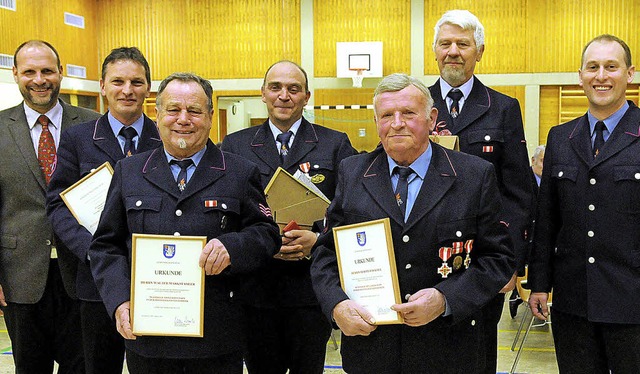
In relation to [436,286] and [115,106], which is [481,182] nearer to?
[436,286]

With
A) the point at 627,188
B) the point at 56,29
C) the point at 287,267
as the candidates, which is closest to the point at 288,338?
the point at 287,267

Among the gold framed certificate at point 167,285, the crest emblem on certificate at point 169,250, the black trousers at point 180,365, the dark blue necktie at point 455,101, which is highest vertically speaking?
the dark blue necktie at point 455,101

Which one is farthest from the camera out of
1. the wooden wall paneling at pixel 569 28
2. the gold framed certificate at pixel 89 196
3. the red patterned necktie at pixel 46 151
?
the wooden wall paneling at pixel 569 28

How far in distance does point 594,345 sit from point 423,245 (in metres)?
1.17

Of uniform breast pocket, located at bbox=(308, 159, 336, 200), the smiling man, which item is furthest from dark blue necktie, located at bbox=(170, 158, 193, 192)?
the smiling man

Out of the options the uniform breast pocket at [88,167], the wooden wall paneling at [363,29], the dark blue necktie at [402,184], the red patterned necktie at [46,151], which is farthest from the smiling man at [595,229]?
the wooden wall paneling at [363,29]

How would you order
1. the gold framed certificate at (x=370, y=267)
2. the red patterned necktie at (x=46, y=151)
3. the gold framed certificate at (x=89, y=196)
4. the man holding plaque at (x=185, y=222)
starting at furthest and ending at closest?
1. the red patterned necktie at (x=46, y=151)
2. the gold framed certificate at (x=89, y=196)
3. the man holding plaque at (x=185, y=222)
4. the gold framed certificate at (x=370, y=267)

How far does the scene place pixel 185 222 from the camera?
2568mm

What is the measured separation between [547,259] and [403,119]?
1218mm

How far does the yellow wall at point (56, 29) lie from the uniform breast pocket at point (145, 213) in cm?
1058

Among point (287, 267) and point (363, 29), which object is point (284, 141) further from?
point (363, 29)

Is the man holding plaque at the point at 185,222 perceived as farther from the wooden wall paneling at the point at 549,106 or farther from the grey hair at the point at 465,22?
the wooden wall paneling at the point at 549,106

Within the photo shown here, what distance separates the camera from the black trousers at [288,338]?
11.0ft

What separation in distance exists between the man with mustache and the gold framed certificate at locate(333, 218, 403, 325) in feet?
3.18
